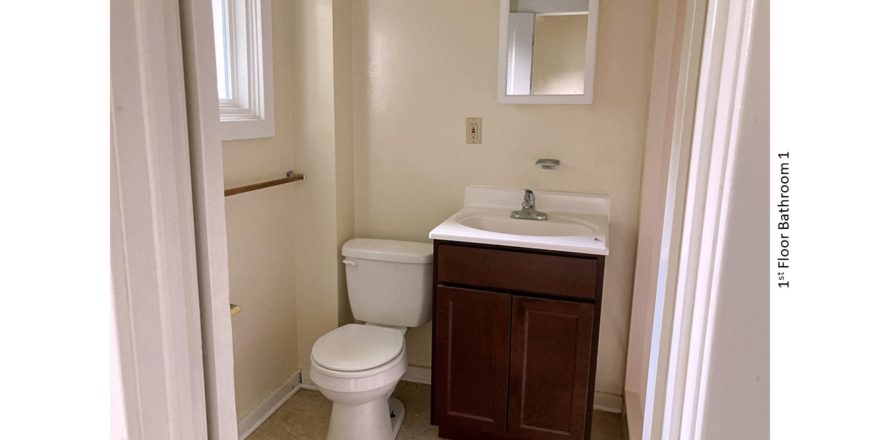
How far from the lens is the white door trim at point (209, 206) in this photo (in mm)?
504

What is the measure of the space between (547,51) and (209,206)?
1726 mm

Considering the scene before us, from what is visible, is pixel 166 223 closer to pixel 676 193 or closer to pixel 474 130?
pixel 676 193

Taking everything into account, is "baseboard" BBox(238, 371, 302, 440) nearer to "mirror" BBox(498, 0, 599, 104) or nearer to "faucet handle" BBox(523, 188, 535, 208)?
"faucet handle" BBox(523, 188, 535, 208)

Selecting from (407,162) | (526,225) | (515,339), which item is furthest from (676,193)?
(407,162)

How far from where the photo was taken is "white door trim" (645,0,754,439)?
1.38ft

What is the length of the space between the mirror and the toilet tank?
2.50 ft

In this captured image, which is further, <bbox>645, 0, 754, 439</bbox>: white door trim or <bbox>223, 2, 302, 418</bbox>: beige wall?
<bbox>223, 2, 302, 418</bbox>: beige wall

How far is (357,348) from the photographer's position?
1850 mm

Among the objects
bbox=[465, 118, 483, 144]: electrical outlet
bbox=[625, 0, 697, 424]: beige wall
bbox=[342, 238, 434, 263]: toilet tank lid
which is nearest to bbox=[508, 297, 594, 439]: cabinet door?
bbox=[625, 0, 697, 424]: beige wall

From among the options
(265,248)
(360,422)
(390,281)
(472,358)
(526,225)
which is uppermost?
(526,225)

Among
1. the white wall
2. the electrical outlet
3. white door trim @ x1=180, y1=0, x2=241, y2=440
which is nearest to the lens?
the white wall
